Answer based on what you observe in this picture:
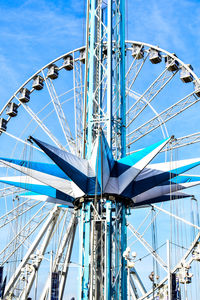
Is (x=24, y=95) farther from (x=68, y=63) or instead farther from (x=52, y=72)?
(x=68, y=63)

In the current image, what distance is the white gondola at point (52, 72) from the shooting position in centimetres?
3616

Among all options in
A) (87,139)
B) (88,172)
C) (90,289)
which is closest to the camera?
(90,289)

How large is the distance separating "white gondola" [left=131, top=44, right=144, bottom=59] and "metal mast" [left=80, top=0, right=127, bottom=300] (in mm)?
4290

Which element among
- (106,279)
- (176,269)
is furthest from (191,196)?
(106,279)

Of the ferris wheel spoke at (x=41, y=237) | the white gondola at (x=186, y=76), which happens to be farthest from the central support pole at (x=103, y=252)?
the white gondola at (x=186, y=76)

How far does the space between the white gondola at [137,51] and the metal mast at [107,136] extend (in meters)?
4.29

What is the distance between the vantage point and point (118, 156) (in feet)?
89.9

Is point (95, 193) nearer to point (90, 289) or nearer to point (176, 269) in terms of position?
point (90, 289)

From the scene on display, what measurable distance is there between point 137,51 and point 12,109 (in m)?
7.47

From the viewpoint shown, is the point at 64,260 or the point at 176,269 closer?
the point at 176,269

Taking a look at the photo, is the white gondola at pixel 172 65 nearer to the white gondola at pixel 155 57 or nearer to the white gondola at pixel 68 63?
the white gondola at pixel 155 57

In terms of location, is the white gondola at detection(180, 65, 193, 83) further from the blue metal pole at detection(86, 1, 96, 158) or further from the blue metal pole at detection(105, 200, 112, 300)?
the blue metal pole at detection(105, 200, 112, 300)

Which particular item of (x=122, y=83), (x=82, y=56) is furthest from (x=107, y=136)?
(x=82, y=56)

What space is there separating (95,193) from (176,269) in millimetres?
6279
